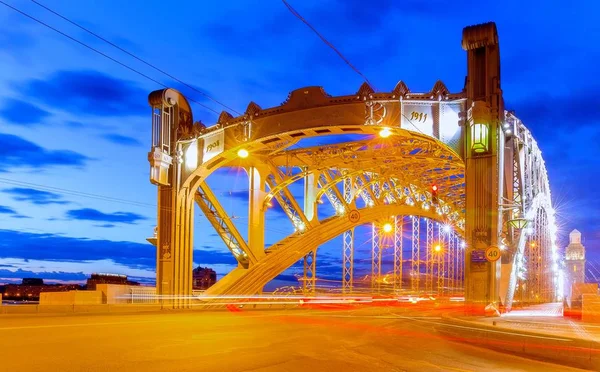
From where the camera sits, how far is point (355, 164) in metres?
38.1

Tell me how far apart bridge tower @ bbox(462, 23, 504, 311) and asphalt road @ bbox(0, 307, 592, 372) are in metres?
6.02

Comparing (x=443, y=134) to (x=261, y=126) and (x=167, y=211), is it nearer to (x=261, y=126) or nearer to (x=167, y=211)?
(x=261, y=126)

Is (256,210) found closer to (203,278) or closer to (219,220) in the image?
(219,220)

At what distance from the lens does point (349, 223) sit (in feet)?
143

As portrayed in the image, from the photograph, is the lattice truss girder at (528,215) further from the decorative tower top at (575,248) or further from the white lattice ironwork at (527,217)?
the decorative tower top at (575,248)

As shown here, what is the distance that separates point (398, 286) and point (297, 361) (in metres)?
51.7

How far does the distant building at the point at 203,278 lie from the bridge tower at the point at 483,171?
63.1 meters

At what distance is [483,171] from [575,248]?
140 m

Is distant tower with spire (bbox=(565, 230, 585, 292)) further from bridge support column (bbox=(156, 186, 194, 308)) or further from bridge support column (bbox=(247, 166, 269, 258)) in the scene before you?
bridge support column (bbox=(156, 186, 194, 308))

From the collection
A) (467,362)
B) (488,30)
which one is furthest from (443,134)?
(467,362)

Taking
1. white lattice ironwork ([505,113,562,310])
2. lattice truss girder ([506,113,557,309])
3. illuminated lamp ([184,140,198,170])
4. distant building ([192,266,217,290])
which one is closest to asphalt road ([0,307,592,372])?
white lattice ironwork ([505,113,562,310])

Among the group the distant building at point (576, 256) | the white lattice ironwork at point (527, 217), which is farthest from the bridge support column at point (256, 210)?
the distant building at point (576, 256)

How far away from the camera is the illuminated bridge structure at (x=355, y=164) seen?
2200 centimetres

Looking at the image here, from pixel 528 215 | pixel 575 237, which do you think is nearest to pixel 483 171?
pixel 528 215
